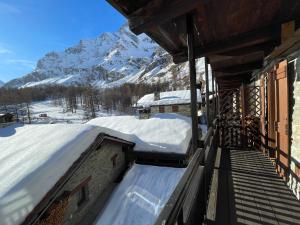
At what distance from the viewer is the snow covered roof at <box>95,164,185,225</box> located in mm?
6859

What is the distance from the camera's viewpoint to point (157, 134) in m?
12.1

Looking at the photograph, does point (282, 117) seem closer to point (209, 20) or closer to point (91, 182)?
point (209, 20)

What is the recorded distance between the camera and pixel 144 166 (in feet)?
34.0

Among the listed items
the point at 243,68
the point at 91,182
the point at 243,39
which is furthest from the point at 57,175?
the point at 243,68

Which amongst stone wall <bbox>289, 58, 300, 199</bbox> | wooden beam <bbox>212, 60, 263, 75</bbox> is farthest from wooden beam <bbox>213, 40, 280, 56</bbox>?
wooden beam <bbox>212, 60, 263, 75</bbox>

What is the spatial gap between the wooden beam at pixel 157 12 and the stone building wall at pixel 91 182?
5422 mm

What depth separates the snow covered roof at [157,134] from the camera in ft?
35.5

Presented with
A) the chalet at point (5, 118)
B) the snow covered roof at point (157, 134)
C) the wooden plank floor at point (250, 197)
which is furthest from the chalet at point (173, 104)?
the wooden plank floor at point (250, 197)

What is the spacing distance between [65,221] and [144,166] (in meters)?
4.57

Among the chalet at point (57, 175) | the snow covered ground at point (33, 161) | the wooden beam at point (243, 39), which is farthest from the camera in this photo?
the chalet at point (57, 175)

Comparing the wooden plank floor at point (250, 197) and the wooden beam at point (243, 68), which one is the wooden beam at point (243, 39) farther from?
the wooden beam at point (243, 68)

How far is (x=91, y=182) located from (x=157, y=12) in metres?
7.20

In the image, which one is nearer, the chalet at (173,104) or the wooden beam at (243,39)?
the wooden beam at (243,39)

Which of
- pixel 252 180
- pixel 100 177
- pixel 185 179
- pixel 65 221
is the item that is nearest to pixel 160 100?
pixel 100 177
